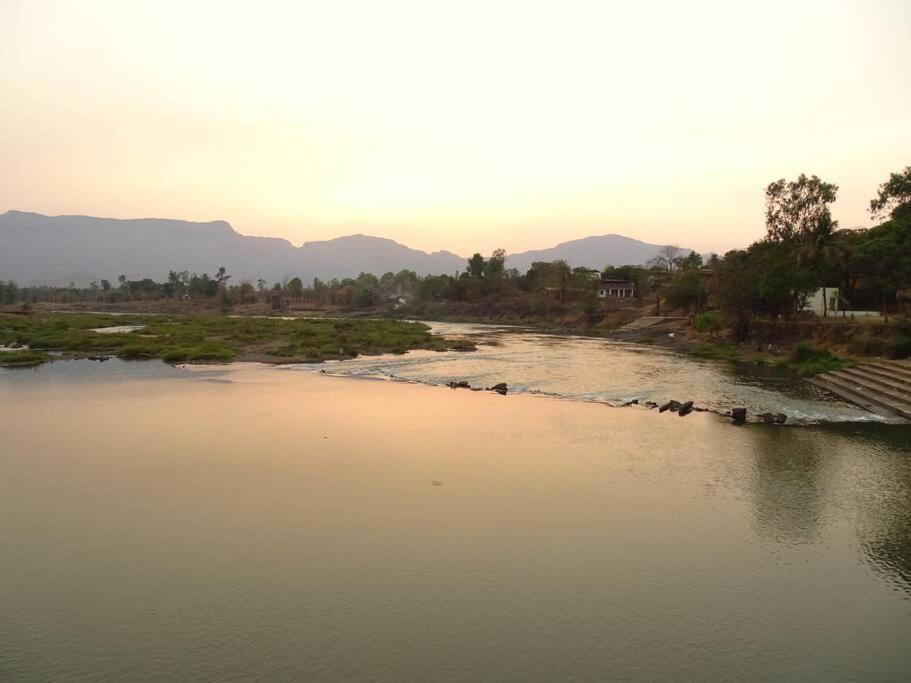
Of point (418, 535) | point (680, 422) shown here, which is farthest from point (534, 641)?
point (680, 422)

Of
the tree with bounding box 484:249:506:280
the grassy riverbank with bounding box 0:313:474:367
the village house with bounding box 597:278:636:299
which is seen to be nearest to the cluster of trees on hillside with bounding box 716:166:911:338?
the grassy riverbank with bounding box 0:313:474:367

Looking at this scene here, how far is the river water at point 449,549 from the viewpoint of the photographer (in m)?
7.48

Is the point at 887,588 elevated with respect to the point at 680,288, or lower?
lower

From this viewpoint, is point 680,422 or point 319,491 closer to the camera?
point 319,491

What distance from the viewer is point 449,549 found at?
34.3 ft

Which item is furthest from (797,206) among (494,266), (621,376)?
(494,266)

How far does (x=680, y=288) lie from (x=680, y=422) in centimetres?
5389

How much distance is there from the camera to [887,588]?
927 centimetres

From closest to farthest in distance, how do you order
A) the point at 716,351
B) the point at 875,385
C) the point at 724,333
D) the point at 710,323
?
1. the point at 875,385
2. the point at 716,351
3. the point at 724,333
4. the point at 710,323

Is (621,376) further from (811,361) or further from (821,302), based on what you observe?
(821,302)

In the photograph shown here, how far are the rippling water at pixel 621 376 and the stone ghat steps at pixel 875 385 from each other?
2.28 feet

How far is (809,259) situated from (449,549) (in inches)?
1937

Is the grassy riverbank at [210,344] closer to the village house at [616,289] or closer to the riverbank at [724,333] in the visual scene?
the riverbank at [724,333]

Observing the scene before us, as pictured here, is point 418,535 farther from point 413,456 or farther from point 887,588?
point 887,588
